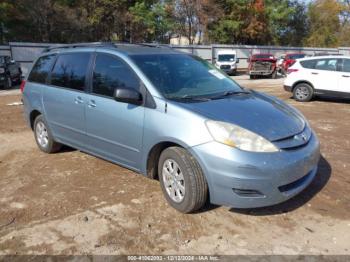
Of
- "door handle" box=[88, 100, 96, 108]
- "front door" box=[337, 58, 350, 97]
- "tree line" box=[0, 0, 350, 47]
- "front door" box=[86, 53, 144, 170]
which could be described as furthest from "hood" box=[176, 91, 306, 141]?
"tree line" box=[0, 0, 350, 47]

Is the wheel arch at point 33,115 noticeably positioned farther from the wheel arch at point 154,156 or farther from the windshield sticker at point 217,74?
the windshield sticker at point 217,74

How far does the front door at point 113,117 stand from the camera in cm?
433

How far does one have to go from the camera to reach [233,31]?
40438 millimetres

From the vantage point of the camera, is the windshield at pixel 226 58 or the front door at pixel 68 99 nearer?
the front door at pixel 68 99

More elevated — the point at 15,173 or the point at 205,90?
the point at 205,90

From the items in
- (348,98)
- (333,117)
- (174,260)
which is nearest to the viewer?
(174,260)

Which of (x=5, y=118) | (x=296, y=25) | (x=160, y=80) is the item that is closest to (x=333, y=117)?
(x=160, y=80)

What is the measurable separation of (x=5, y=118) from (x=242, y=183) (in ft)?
26.5

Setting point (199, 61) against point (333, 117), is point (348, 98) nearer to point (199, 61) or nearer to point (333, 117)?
point (333, 117)

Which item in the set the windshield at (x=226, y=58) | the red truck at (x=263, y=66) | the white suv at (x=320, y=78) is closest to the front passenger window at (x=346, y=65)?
the white suv at (x=320, y=78)

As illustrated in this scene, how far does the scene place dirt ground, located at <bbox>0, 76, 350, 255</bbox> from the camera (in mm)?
3420

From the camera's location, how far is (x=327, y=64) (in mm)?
11812

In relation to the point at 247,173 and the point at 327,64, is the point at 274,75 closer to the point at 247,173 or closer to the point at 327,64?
the point at 327,64

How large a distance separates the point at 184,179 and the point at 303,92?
9.57 m
